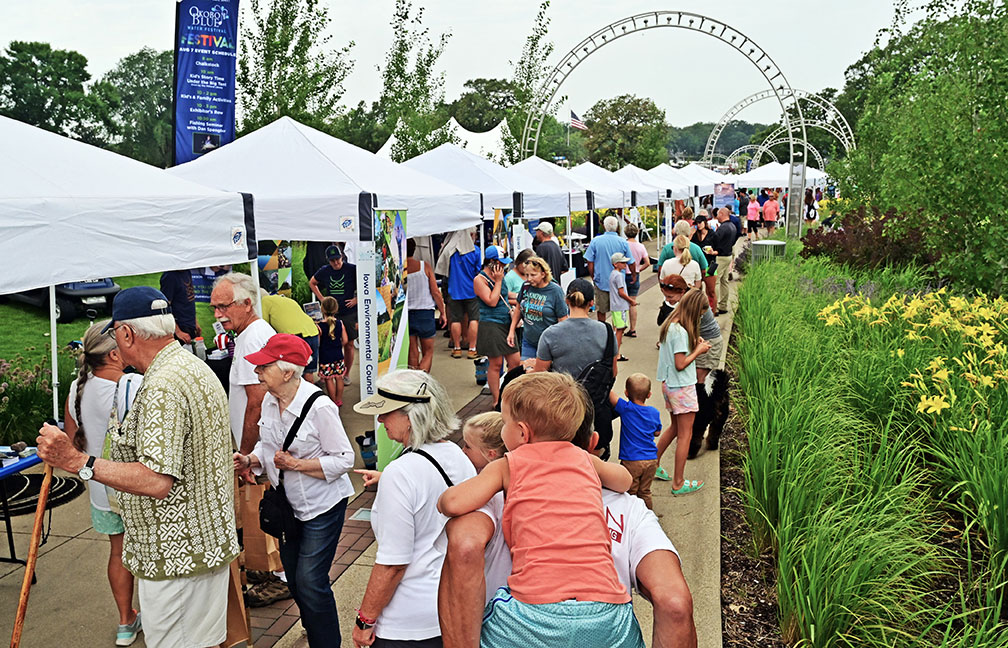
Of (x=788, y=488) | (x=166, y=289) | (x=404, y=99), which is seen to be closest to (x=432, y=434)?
(x=788, y=488)

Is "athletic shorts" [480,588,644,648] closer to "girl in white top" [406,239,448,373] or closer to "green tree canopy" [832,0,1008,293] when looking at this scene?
"girl in white top" [406,239,448,373]

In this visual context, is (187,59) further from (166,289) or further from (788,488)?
(788,488)

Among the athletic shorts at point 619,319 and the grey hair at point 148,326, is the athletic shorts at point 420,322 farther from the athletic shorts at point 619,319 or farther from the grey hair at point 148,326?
the grey hair at point 148,326

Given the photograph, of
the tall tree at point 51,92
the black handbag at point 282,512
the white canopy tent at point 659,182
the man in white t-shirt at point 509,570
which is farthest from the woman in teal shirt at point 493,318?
the tall tree at point 51,92

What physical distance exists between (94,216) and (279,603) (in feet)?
7.87

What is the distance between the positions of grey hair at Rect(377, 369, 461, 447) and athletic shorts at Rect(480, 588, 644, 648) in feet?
3.06

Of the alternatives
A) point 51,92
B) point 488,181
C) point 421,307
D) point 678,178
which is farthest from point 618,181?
point 51,92

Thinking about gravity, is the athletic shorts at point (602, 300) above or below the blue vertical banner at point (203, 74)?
below

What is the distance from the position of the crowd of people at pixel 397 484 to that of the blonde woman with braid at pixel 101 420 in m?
0.01

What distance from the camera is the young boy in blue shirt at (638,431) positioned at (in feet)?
18.0

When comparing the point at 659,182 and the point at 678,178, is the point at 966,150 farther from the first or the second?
the point at 678,178

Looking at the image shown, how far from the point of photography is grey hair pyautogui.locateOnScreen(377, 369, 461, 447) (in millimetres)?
3150

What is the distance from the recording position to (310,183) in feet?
24.2

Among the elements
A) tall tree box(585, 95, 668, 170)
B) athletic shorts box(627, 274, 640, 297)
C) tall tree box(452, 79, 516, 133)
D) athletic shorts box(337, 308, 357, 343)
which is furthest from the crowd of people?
tall tree box(452, 79, 516, 133)
